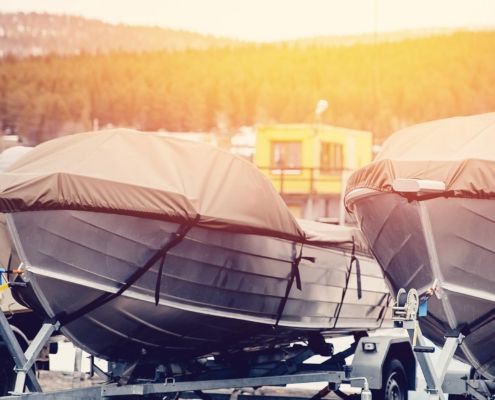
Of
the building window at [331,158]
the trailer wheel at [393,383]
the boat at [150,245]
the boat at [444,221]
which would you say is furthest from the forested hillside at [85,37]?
the boat at [444,221]

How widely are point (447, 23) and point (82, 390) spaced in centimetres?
7794

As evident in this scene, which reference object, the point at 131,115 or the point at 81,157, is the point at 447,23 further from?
the point at 81,157

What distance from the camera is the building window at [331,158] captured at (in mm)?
53906

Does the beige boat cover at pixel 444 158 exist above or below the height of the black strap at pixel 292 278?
above

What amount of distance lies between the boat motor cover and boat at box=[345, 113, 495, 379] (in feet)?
2.43

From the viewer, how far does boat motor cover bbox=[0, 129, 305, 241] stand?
7199mm

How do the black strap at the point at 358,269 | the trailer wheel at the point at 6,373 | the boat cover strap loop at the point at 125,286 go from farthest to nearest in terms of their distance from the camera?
the black strap at the point at 358,269 → the trailer wheel at the point at 6,373 → the boat cover strap loop at the point at 125,286

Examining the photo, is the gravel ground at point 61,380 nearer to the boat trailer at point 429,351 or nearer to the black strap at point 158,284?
the black strap at point 158,284

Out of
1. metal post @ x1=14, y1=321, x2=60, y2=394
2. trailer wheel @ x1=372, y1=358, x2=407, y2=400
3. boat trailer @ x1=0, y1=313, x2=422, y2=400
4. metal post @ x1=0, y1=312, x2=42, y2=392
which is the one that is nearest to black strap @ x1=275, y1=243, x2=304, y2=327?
boat trailer @ x1=0, y1=313, x2=422, y2=400

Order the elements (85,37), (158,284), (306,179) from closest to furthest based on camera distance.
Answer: (158,284), (306,179), (85,37)

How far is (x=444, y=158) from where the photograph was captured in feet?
24.3

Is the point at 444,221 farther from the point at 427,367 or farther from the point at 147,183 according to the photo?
the point at 147,183

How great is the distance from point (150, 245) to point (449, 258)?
192 centimetres

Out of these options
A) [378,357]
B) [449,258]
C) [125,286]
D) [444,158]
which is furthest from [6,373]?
[444,158]
